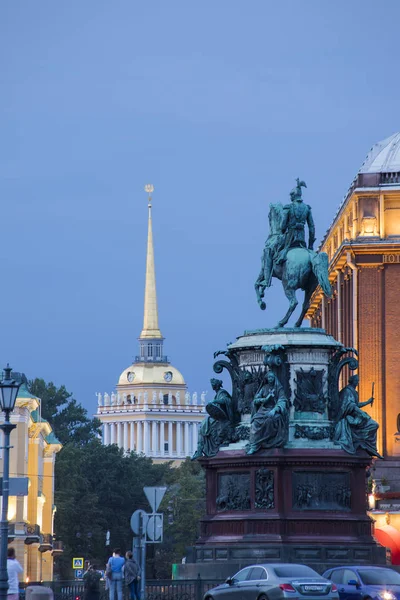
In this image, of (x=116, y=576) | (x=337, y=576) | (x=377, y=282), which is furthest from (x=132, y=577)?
(x=377, y=282)

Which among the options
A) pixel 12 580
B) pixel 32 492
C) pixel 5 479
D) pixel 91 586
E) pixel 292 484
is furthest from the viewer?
pixel 32 492

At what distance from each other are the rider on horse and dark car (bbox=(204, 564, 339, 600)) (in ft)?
41.8

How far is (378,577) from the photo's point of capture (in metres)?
50.5

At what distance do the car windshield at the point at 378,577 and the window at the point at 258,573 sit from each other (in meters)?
3.10

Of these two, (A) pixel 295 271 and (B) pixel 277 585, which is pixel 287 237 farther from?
(B) pixel 277 585

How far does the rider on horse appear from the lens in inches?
2330

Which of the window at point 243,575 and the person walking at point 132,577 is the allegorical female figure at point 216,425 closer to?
the person walking at point 132,577

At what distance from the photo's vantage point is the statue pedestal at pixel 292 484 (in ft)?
181

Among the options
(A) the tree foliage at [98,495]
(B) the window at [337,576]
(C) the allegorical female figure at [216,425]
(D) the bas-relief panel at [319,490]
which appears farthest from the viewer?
(A) the tree foliage at [98,495]

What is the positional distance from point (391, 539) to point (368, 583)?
1838 inches

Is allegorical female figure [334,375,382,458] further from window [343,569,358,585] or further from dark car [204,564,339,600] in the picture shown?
dark car [204,564,339,600]

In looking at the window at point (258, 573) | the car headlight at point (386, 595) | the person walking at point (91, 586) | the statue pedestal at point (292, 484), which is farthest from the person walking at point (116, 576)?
the car headlight at point (386, 595)

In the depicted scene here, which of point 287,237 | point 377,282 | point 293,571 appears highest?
point 377,282

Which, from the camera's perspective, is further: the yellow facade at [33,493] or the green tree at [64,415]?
the green tree at [64,415]
